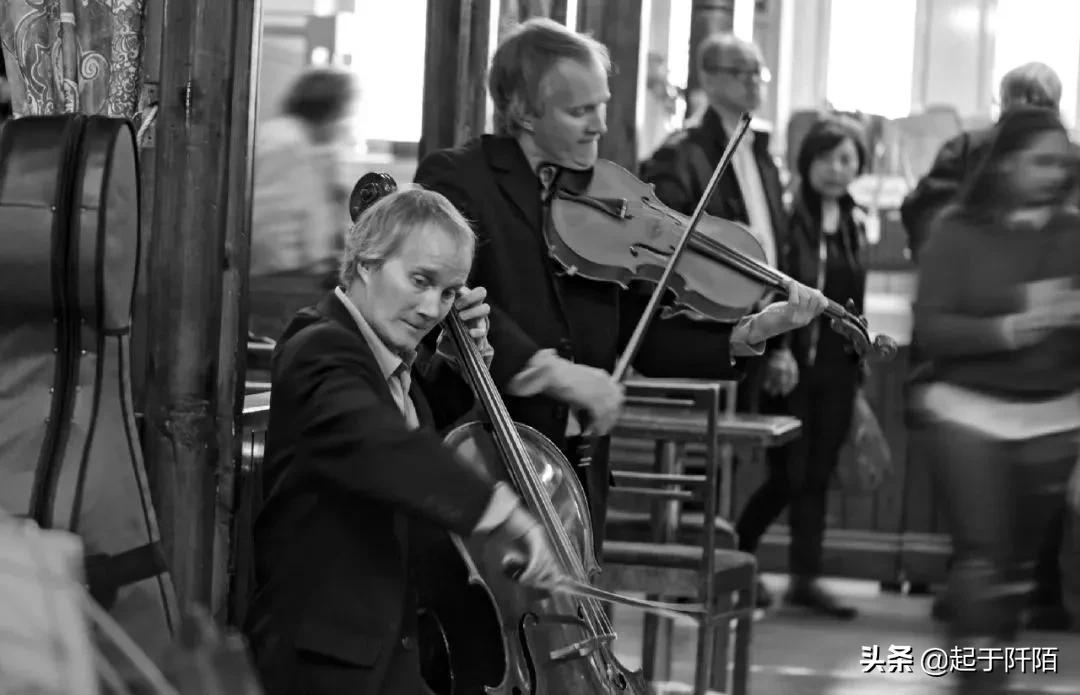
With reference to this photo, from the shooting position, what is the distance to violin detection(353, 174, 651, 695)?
2.11 metres

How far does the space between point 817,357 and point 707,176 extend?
3.37 feet

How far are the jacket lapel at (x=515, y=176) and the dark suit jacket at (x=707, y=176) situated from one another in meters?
1.46

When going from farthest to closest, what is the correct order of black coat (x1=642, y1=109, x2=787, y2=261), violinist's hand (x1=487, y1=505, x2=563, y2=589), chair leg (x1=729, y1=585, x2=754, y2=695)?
black coat (x1=642, y1=109, x2=787, y2=261) → chair leg (x1=729, y1=585, x2=754, y2=695) → violinist's hand (x1=487, y1=505, x2=563, y2=589)

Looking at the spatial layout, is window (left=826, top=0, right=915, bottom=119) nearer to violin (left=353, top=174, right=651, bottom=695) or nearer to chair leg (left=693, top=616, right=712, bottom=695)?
chair leg (left=693, top=616, right=712, bottom=695)

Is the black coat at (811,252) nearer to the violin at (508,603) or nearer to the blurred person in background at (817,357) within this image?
the blurred person in background at (817,357)

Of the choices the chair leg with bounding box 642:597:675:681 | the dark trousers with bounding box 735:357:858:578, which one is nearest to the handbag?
the dark trousers with bounding box 735:357:858:578

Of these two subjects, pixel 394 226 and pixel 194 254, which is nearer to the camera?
pixel 394 226

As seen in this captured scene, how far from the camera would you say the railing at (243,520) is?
7.93 feet

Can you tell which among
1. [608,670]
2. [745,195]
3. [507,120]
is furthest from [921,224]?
[608,670]

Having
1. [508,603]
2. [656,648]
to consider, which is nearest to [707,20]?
[656,648]

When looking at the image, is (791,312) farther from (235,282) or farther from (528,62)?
(235,282)

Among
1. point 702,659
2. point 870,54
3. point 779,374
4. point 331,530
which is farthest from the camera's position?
point 870,54

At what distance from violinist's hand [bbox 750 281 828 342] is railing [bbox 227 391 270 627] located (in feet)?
2.52

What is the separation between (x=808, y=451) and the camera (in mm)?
5141
